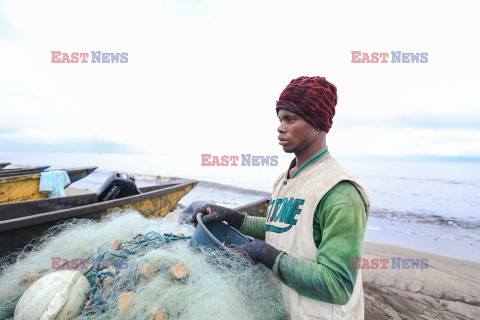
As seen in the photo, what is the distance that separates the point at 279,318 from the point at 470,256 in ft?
28.8

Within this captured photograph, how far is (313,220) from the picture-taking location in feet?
4.67

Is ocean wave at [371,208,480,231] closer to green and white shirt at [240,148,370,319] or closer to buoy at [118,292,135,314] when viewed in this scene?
green and white shirt at [240,148,370,319]

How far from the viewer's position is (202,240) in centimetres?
176

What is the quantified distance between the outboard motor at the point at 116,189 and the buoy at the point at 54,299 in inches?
151

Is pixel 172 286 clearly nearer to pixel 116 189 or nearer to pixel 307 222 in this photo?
pixel 307 222

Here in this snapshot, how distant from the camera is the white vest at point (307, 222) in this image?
1.36 m

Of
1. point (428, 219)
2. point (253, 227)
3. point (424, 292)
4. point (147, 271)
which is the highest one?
point (253, 227)

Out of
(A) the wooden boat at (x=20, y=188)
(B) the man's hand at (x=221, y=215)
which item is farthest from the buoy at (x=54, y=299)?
(A) the wooden boat at (x=20, y=188)

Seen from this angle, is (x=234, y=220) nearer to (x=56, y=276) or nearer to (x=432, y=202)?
(x=56, y=276)

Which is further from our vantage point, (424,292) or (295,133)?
(424,292)

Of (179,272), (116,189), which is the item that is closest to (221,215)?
(179,272)

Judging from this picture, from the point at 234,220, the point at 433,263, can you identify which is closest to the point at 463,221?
the point at 433,263

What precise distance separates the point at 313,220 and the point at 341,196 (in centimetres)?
24

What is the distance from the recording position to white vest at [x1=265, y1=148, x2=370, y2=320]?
1357 millimetres
